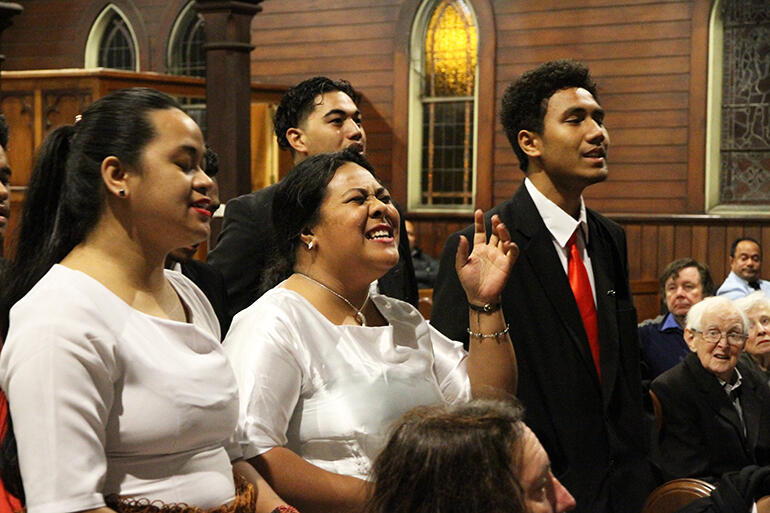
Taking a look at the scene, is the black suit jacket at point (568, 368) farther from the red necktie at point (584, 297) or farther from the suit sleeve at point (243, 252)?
Result: the suit sleeve at point (243, 252)

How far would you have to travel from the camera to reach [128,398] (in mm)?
1539

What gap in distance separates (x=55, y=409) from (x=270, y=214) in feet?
4.18

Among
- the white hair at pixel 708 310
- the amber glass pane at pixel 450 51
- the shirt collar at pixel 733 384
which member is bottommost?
the shirt collar at pixel 733 384

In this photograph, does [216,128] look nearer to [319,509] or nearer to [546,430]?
[546,430]

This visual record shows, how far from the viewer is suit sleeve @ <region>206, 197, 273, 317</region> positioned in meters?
2.79

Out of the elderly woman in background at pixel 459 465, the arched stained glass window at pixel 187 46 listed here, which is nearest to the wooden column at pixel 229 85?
the arched stained glass window at pixel 187 46

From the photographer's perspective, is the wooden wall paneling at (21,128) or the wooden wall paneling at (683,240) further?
the wooden wall paneling at (683,240)

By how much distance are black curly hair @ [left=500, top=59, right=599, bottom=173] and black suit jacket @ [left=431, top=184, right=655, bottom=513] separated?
181 millimetres

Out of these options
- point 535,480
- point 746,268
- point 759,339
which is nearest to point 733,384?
point 759,339

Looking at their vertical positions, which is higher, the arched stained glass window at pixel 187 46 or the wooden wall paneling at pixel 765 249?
the arched stained glass window at pixel 187 46

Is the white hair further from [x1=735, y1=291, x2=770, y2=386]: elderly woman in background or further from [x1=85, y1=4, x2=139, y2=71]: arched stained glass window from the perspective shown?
[x1=85, y1=4, x2=139, y2=71]: arched stained glass window

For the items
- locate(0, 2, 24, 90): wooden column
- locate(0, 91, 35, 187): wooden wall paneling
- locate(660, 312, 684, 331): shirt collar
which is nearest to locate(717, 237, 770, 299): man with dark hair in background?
locate(660, 312, 684, 331): shirt collar

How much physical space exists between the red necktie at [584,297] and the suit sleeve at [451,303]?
29 centimetres

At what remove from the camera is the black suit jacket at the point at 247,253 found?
2.79m
